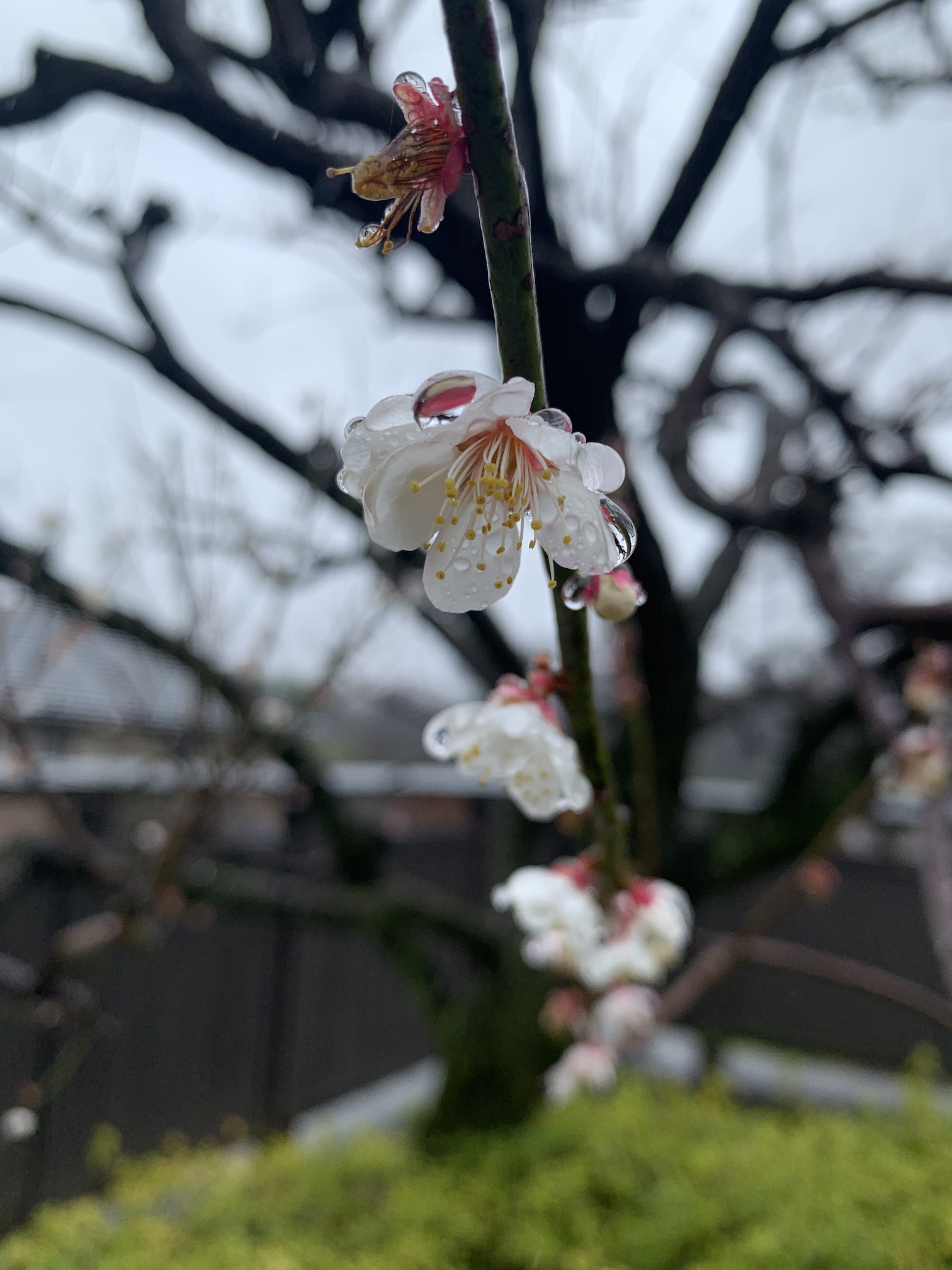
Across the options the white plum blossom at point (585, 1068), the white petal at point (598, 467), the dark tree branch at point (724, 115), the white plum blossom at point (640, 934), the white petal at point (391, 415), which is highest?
the dark tree branch at point (724, 115)

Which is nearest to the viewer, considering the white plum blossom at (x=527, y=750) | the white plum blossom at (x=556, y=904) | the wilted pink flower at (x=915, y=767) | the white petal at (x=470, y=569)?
the white petal at (x=470, y=569)

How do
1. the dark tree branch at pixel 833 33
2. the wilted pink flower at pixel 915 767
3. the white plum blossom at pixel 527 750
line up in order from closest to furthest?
the white plum blossom at pixel 527 750, the dark tree branch at pixel 833 33, the wilted pink flower at pixel 915 767

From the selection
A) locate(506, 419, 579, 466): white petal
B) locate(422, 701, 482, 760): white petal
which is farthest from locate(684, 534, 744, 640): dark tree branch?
locate(506, 419, 579, 466): white petal

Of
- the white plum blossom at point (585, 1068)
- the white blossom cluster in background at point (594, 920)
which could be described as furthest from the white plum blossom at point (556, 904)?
the white plum blossom at point (585, 1068)

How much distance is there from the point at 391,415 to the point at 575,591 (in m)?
0.15

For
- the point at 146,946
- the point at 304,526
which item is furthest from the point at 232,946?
the point at 304,526

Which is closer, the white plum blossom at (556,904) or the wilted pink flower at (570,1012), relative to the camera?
the white plum blossom at (556,904)

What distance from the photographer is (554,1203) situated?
2.03 meters

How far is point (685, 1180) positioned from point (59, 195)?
2858mm

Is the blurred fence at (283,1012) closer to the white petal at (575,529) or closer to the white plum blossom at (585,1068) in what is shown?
the white plum blossom at (585,1068)

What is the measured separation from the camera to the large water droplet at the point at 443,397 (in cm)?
34

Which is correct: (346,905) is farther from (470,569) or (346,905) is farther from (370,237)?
(370,237)

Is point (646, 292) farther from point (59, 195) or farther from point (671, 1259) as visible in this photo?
point (671, 1259)

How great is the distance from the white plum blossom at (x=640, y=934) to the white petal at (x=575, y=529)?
60 centimetres
